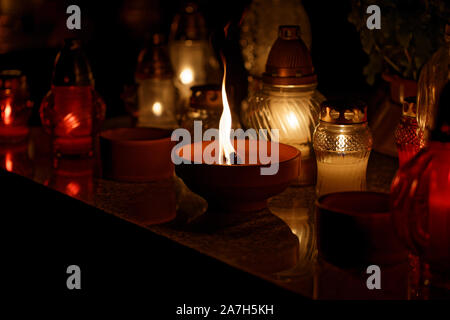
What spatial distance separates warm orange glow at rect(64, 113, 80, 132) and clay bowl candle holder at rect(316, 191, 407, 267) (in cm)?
67

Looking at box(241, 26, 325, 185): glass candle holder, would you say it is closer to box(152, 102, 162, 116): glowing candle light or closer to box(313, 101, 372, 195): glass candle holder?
box(313, 101, 372, 195): glass candle holder

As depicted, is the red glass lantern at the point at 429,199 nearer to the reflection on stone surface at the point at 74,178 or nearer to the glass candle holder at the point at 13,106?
the reflection on stone surface at the point at 74,178

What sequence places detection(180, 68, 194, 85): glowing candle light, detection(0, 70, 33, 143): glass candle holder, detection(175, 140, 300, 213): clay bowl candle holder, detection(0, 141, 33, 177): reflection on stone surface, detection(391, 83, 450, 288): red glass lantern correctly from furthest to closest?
detection(180, 68, 194, 85): glowing candle light < detection(0, 70, 33, 143): glass candle holder < detection(0, 141, 33, 177): reflection on stone surface < detection(175, 140, 300, 213): clay bowl candle holder < detection(391, 83, 450, 288): red glass lantern

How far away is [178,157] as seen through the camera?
1.02 meters

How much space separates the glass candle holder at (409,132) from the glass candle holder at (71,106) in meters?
0.61

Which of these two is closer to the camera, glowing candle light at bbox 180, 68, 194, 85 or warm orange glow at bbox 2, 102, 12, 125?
warm orange glow at bbox 2, 102, 12, 125

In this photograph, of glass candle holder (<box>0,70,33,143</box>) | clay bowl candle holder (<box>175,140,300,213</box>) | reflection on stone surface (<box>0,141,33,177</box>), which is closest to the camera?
clay bowl candle holder (<box>175,140,300,213</box>)

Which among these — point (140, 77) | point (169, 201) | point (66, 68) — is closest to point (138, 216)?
point (169, 201)

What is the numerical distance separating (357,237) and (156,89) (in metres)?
0.92

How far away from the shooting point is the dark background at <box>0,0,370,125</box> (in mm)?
1798

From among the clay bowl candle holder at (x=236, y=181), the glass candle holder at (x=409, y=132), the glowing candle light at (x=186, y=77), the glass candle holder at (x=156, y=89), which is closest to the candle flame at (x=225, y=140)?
the clay bowl candle holder at (x=236, y=181)

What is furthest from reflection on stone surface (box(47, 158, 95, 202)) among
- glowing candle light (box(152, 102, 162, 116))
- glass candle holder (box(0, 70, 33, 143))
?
glowing candle light (box(152, 102, 162, 116))

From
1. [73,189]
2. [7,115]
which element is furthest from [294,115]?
[7,115]
